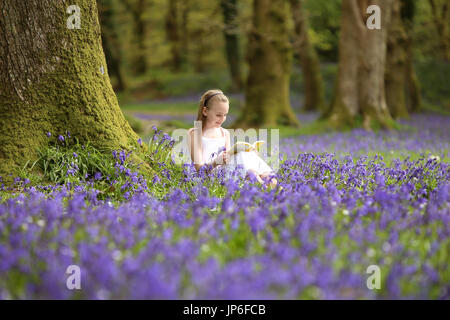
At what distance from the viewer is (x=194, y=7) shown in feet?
120

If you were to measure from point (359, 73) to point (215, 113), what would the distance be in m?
6.76

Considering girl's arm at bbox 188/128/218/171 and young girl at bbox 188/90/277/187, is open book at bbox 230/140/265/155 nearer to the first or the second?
young girl at bbox 188/90/277/187

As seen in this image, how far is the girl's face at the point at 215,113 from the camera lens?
5125mm

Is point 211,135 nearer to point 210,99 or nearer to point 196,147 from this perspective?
point 196,147

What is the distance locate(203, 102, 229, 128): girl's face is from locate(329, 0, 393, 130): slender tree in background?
607 centimetres

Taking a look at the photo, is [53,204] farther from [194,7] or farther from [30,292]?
[194,7]

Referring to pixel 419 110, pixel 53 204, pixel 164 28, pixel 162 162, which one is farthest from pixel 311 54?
pixel 164 28

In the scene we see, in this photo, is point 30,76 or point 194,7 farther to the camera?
point 194,7

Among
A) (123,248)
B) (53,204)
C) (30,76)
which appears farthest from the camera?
(30,76)

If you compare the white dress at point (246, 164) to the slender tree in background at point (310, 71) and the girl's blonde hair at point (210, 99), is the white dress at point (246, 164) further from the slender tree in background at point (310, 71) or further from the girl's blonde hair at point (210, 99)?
the slender tree in background at point (310, 71)

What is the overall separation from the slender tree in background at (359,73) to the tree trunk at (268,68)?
6.96 feet

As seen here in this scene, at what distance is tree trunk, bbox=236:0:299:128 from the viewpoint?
1261cm
